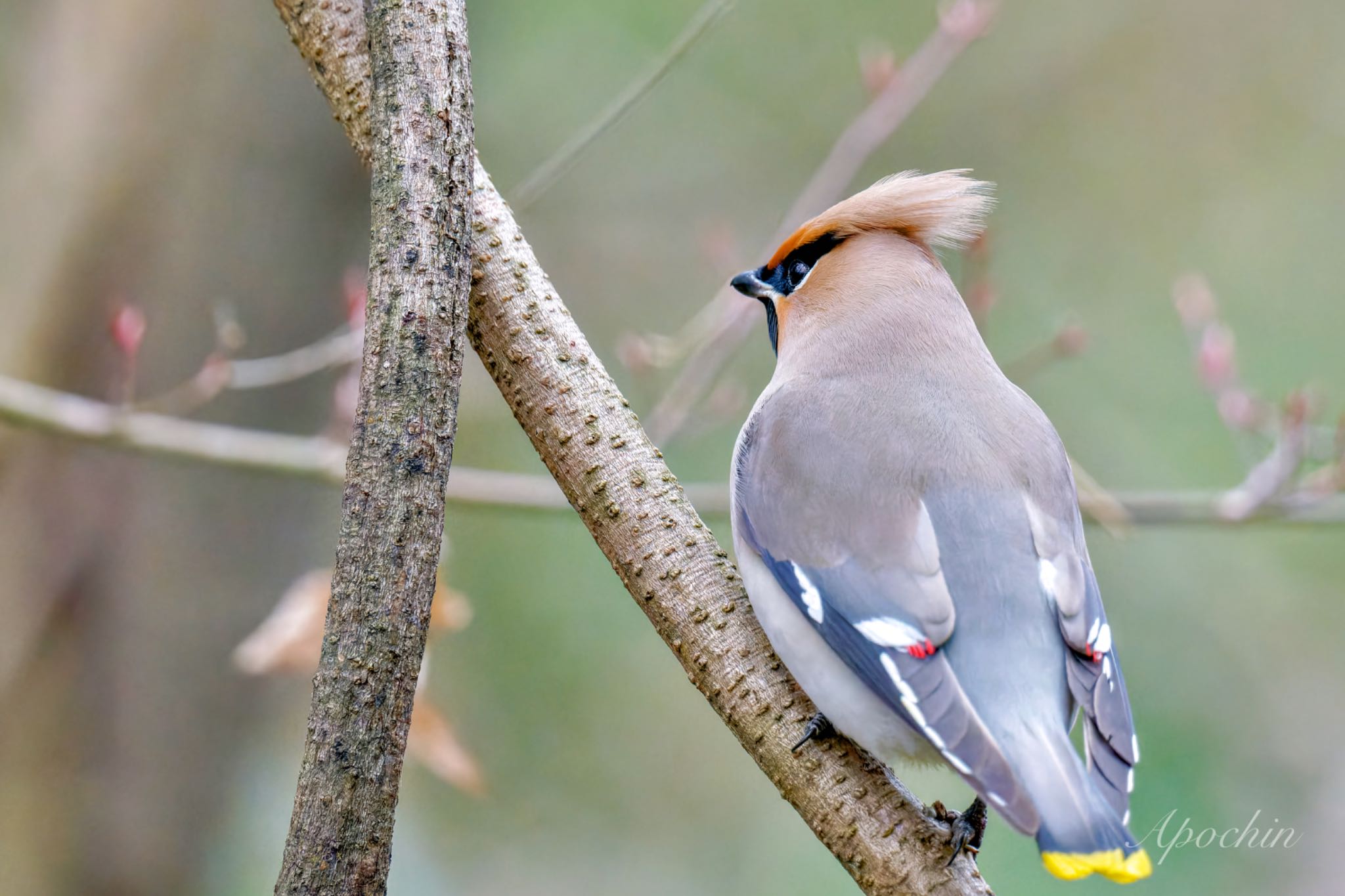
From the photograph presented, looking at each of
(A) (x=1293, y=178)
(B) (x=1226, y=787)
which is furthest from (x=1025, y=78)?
(B) (x=1226, y=787)

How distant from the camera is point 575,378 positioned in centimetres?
239

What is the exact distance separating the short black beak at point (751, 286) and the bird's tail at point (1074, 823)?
1.49m

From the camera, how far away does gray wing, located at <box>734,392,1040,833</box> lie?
218cm

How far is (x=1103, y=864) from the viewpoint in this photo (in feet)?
Answer: 6.20

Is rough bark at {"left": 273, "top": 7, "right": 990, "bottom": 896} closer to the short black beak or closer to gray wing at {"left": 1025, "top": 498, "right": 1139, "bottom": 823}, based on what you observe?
gray wing at {"left": 1025, "top": 498, "right": 1139, "bottom": 823}

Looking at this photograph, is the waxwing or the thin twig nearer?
the waxwing

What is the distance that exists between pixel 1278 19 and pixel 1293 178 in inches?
40.1

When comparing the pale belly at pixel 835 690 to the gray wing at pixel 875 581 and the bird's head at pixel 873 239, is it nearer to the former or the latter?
the gray wing at pixel 875 581

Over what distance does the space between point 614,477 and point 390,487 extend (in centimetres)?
55

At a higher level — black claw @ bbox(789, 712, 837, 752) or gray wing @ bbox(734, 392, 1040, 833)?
gray wing @ bbox(734, 392, 1040, 833)

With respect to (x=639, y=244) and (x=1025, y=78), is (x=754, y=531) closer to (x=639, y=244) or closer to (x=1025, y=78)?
(x=639, y=244)
